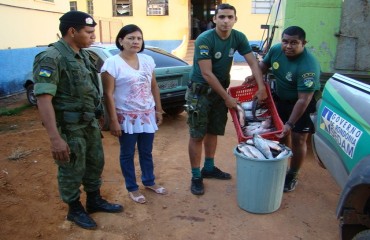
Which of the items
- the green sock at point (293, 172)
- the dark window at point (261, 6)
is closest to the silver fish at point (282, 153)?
the green sock at point (293, 172)

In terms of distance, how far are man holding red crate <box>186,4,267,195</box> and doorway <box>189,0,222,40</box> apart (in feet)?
55.3

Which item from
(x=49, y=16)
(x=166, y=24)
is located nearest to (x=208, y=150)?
(x=49, y=16)

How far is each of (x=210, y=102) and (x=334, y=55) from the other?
217cm

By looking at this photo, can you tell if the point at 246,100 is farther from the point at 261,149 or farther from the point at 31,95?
the point at 31,95

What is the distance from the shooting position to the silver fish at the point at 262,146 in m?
2.97

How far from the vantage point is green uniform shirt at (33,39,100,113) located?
2.49 m

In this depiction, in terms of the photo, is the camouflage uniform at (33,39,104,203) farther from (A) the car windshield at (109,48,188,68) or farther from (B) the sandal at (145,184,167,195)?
(A) the car windshield at (109,48,188,68)

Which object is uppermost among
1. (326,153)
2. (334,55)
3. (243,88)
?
(334,55)

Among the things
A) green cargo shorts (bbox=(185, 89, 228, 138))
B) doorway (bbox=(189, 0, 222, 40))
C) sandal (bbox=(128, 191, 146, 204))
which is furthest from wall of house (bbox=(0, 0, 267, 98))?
sandal (bbox=(128, 191, 146, 204))

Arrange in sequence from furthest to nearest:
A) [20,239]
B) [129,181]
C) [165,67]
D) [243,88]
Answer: [165,67] → [243,88] → [129,181] → [20,239]

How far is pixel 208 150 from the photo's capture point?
3.94 metres

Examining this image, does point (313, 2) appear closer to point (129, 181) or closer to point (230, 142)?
point (230, 142)

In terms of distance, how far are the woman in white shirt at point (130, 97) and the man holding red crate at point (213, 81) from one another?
1.47ft

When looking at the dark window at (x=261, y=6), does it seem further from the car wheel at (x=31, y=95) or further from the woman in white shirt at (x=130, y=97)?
the woman in white shirt at (x=130, y=97)
